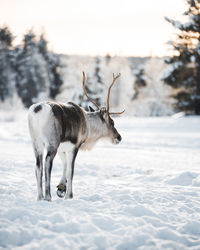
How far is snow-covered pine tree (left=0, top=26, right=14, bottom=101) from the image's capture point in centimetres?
4541

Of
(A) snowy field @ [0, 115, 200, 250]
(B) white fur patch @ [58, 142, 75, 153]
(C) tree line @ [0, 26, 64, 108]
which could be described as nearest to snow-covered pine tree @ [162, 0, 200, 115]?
(A) snowy field @ [0, 115, 200, 250]

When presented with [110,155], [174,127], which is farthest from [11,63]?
[110,155]

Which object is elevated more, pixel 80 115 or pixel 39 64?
pixel 39 64

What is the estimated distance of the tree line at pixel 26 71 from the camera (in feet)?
150

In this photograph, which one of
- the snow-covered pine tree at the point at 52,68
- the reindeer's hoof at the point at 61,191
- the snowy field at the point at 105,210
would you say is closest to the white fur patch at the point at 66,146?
the reindeer's hoof at the point at 61,191

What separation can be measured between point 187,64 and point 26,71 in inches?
1208

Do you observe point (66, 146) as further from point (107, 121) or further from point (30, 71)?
point (30, 71)

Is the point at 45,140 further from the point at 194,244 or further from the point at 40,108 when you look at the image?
the point at 194,244

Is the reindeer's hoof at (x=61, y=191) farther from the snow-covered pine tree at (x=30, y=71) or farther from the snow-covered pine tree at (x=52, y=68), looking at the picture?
the snow-covered pine tree at (x=52, y=68)

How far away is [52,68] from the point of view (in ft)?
160

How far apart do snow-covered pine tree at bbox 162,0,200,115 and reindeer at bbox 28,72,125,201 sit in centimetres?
1848

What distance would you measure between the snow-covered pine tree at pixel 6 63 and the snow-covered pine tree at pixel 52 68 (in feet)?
19.7

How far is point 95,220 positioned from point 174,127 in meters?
17.6

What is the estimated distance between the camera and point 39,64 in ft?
156
